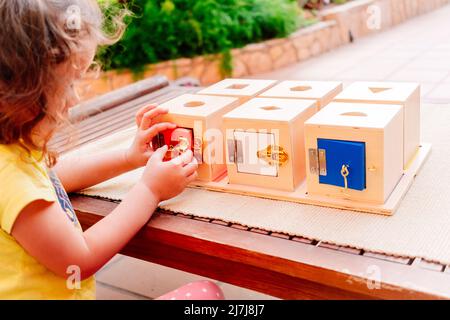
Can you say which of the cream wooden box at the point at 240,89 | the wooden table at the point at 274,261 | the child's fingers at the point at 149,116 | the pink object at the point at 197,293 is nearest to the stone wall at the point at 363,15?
the cream wooden box at the point at 240,89

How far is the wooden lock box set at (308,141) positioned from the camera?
90 centimetres

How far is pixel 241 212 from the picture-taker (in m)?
0.96

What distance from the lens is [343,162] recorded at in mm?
913

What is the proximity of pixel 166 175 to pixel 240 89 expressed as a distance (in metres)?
0.32

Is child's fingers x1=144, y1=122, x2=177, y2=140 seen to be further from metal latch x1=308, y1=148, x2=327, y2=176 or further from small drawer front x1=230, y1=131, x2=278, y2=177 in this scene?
metal latch x1=308, y1=148, x2=327, y2=176

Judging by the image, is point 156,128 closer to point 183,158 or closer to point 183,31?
point 183,158

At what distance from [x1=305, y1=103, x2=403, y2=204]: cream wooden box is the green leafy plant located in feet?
9.89

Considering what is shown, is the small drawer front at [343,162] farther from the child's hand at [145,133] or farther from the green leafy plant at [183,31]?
the green leafy plant at [183,31]

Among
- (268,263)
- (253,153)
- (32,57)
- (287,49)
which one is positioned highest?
(32,57)

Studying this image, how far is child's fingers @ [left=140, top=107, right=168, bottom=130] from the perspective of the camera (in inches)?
42.4

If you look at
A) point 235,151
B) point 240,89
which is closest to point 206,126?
point 235,151

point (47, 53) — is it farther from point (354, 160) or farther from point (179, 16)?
point (179, 16)

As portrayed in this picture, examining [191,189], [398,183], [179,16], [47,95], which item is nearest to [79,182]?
[191,189]

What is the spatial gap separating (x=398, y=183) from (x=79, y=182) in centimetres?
64
